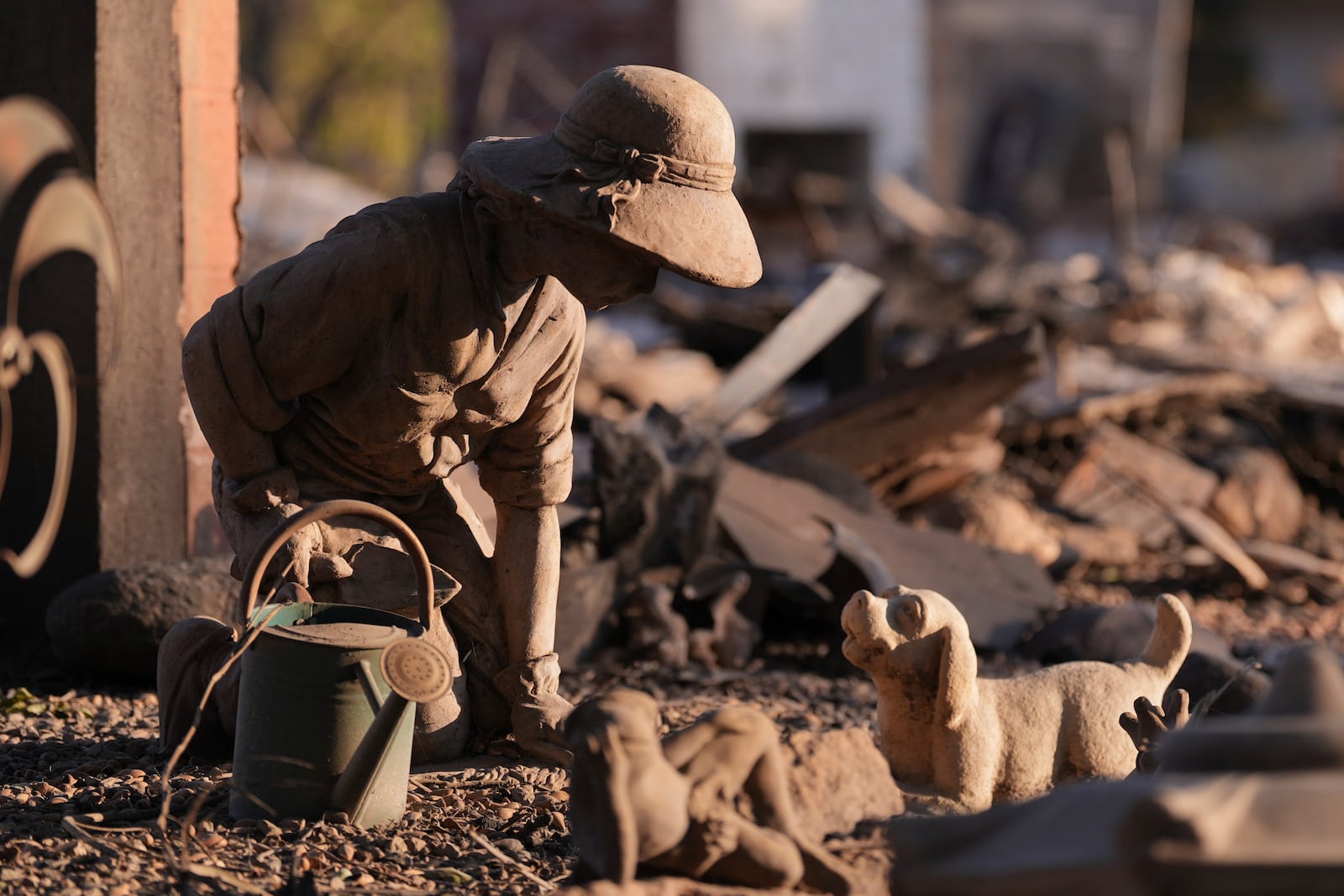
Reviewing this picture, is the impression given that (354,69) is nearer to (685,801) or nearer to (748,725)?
(748,725)

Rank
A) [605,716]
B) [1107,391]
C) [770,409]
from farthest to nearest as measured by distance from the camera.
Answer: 1. [770,409]
2. [1107,391]
3. [605,716]

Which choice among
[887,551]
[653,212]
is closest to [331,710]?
[653,212]

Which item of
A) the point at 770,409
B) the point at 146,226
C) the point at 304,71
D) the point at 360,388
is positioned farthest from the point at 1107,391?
the point at 304,71

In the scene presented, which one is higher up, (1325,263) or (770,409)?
(1325,263)

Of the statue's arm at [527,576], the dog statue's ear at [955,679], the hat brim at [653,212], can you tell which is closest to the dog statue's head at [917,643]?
the dog statue's ear at [955,679]

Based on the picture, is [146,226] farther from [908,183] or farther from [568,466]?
[908,183]

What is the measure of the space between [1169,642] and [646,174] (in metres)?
1.90

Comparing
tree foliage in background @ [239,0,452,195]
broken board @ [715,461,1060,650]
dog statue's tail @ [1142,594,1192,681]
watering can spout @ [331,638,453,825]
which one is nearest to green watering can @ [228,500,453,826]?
watering can spout @ [331,638,453,825]

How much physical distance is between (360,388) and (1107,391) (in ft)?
25.6

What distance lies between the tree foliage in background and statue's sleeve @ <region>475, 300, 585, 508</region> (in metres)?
29.3

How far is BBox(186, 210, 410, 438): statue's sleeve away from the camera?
3982mm

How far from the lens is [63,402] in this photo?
5273mm

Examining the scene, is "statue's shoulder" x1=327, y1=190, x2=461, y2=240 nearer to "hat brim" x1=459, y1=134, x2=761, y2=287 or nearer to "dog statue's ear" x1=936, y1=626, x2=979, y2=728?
"hat brim" x1=459, y1=134, x2=761, y2=287

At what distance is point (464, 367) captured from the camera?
4098 mm
